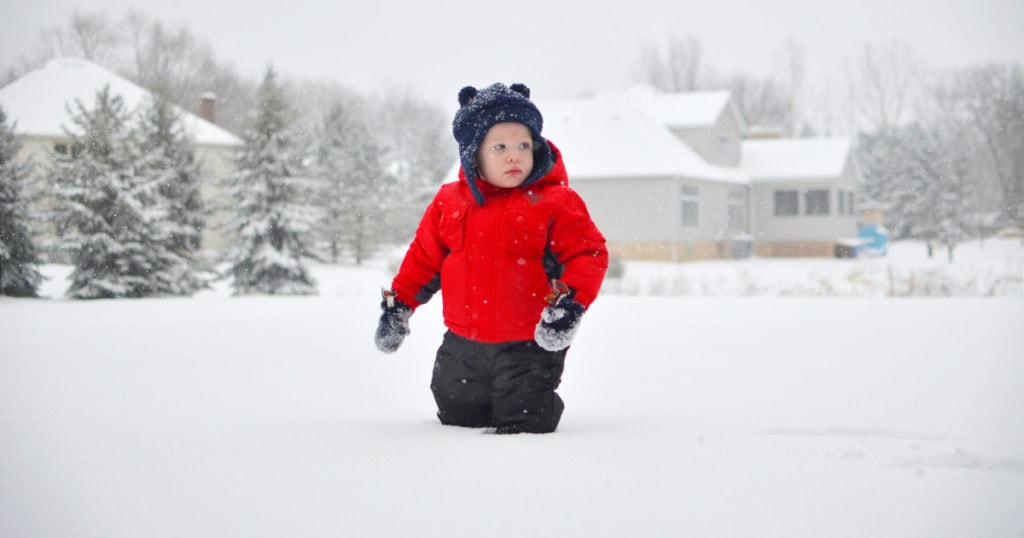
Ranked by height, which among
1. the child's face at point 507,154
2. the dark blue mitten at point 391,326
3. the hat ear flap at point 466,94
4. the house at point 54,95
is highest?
the house at point 54,95

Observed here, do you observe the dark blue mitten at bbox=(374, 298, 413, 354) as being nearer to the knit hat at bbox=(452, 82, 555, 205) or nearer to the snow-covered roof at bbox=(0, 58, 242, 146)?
the knit hat at bbox=(452, 82, 555, 205)

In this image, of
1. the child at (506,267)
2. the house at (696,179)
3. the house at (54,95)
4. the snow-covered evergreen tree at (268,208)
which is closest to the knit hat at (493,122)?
the child at (506,267)

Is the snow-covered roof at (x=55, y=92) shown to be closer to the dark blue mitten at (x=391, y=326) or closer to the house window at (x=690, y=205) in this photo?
the house window at (x=690, y=205)

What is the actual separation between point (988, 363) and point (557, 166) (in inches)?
103

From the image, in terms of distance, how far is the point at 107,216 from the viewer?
41.7 feet

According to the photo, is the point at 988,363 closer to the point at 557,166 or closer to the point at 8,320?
the point at 557,166

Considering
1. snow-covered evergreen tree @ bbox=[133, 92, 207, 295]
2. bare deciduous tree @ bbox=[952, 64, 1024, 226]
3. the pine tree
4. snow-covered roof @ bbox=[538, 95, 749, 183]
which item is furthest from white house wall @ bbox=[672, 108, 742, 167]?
the pine tree

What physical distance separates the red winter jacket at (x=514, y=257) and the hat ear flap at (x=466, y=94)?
14.7 inches

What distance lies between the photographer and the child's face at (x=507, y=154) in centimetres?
296

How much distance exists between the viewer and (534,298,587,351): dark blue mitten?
8.85 feet

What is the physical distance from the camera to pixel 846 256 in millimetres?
31734

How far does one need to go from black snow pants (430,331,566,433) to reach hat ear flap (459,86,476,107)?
89 centimetres

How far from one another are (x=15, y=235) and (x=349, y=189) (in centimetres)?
1922

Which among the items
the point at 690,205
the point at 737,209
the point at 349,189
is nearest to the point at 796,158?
the point at 737,209
